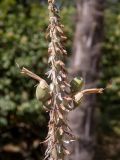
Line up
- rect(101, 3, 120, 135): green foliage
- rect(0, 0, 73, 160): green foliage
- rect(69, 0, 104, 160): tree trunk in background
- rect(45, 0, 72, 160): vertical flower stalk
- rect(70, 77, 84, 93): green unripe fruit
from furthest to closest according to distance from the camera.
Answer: rect(101, 3, 120, 135): green foliage → rect(0, 0, 73, 160): green foliage → rect(69, 0, 104, 160): tree trunk in background → rect(70, 77, 84, 93): green unripe fruit → rect(45, 0, 72, 160): vertical flower stalk

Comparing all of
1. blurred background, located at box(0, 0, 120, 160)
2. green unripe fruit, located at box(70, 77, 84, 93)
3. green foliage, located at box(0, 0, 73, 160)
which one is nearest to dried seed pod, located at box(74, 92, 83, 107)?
green unripe fruit, located at box(70, 77, 84, 93)

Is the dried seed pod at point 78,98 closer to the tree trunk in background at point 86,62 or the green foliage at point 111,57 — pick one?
the tree trunk in background at point 86,62

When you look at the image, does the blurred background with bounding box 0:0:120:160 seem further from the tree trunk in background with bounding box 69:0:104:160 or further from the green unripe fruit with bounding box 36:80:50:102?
the green unripe fruit with bounding box 36:80:50:102

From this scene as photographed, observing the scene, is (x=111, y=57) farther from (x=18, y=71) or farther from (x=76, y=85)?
(x=76, y=85)

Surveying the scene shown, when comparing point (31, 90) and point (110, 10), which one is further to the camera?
point (110, 10)

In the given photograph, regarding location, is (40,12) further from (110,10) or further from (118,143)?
(118,143)

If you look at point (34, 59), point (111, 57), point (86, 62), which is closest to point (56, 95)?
point (86, 62)

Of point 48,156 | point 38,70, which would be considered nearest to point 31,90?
point 38,70
